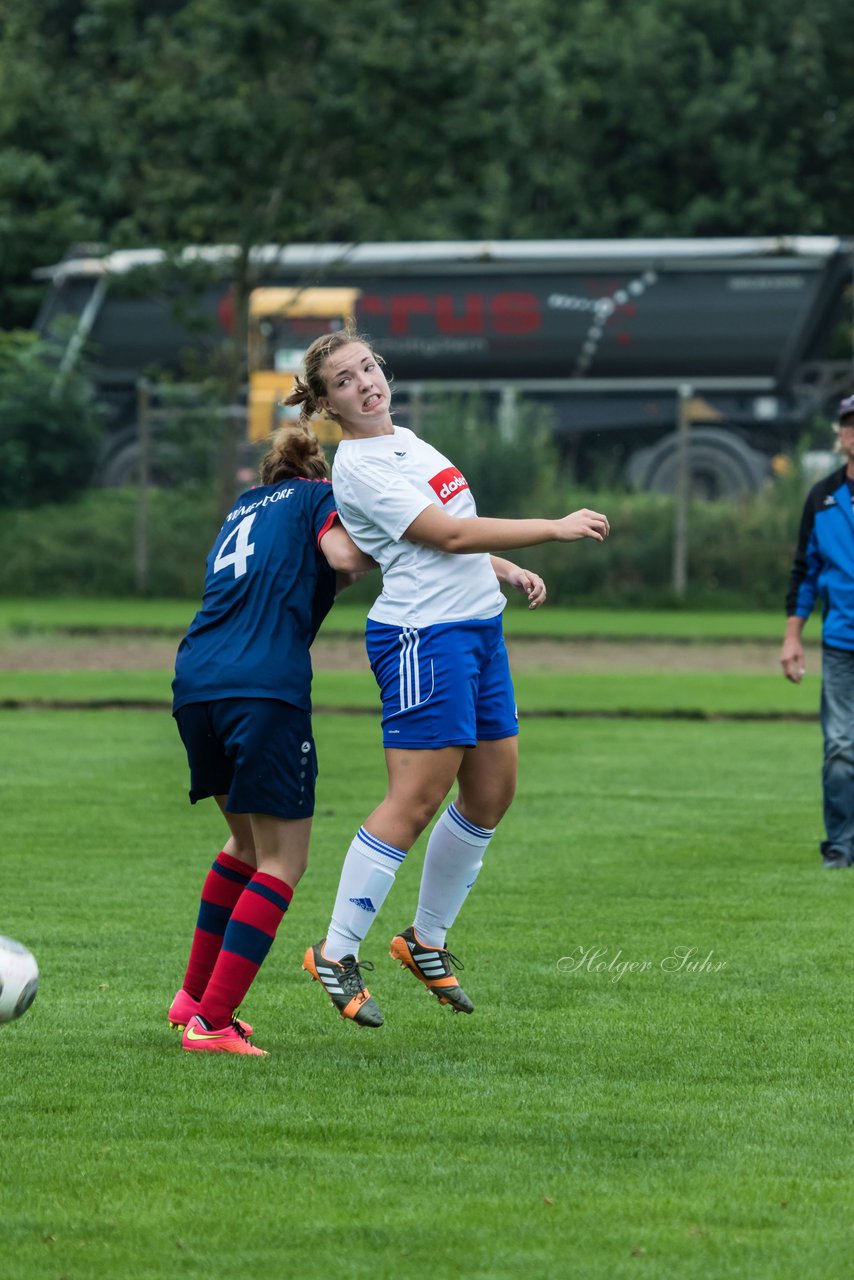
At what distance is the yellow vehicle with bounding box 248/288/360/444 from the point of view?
2897cm

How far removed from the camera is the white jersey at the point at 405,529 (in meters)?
5.55

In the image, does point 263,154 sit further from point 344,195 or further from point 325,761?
point 325,761

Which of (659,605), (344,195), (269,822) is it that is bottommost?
(659,605)

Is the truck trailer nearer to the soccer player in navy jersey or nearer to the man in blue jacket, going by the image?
the man in blue jacket

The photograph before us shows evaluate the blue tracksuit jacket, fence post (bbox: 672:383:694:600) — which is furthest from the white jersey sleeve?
fence post (bbox: 672:383:694:600)

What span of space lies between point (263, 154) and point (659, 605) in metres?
7.94

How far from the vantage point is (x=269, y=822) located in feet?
18.0

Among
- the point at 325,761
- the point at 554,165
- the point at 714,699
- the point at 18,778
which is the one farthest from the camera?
the point at 554,165

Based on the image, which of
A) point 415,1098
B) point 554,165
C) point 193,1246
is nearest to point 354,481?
point 415,1098

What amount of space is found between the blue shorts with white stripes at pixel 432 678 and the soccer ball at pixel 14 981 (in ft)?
4.08

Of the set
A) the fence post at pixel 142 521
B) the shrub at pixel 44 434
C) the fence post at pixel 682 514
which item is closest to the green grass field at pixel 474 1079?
the fence post at pixel 682 514

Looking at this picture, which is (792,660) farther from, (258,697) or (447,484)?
(258,697)

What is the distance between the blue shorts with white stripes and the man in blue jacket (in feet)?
11.5

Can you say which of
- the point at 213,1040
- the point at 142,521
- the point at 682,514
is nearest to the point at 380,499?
the point at 213,1040
